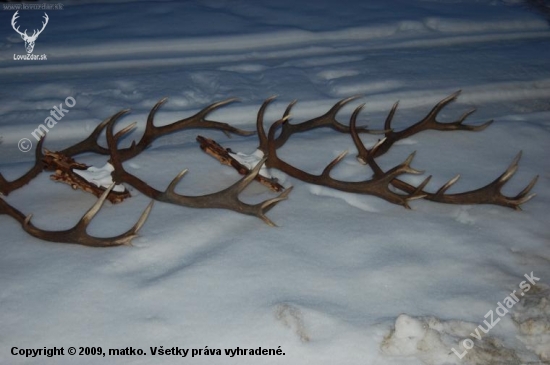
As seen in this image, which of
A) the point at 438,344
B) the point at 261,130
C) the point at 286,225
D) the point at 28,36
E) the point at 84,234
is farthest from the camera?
the point at 28,36

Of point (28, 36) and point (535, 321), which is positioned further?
point (28, 36)

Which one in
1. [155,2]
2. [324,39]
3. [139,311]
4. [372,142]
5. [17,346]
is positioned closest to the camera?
[17,346]

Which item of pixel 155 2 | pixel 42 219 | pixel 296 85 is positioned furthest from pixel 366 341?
pixel 155 2

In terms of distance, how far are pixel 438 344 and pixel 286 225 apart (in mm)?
688

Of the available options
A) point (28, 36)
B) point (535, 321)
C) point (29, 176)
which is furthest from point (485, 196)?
point (28, 36)

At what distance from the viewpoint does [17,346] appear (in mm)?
1676

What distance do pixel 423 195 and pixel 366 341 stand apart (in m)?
0.63

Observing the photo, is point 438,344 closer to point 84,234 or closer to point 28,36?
point 84,234

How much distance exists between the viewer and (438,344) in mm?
1721

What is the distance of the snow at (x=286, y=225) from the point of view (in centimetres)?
175

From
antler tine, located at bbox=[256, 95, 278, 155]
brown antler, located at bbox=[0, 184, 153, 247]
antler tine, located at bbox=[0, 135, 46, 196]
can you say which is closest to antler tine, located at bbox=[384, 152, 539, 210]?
antler tine, located at bbox=[256, 95, 278, 155]

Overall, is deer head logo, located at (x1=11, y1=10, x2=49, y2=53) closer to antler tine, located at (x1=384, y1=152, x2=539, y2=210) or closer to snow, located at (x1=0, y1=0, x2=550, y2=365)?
snow, located at (x1=0, y1=0, x2=550, y2=365)

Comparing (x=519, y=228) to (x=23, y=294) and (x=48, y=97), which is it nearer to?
(x=23, y=294)

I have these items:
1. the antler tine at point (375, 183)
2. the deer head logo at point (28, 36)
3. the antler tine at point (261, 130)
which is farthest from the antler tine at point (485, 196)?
the deer head logo at point (28, 36)
